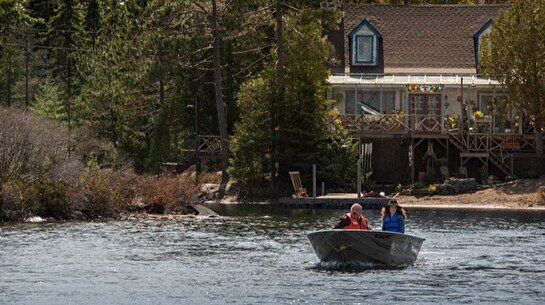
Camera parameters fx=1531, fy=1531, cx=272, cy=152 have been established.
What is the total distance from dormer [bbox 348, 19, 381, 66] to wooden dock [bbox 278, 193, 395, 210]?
1549cm

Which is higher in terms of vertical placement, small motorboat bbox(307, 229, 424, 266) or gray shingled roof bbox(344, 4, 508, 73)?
gray shingled roof bbox(344, 4, 508, 73)

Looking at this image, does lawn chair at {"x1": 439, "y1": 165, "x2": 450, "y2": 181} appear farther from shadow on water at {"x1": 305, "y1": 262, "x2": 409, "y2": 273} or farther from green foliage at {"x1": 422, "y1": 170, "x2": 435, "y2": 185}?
shadow on water at {"x1": 305, "y1": 262, "x2": 409, "y2": 273}

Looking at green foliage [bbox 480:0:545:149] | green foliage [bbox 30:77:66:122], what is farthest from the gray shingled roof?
green foliage [bbox 30:77:66:122]

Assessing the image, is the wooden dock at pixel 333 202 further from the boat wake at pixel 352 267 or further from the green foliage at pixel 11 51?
the green foliage at pixel 11 51

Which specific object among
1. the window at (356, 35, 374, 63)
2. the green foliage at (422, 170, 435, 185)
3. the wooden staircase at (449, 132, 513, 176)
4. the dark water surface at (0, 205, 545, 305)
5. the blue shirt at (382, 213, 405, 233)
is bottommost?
the dark water surface at (0, 205, 545, 305)

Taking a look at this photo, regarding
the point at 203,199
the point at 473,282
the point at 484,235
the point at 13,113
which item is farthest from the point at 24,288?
the point at 203,199

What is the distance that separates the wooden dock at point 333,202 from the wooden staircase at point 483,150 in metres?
7.84

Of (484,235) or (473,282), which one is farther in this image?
(484,235)

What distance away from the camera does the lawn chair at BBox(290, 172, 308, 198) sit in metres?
66.3

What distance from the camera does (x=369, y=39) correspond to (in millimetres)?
80438

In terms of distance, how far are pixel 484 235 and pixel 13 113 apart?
19288 mm

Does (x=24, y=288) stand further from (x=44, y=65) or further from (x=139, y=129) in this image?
(x=44, y=65)

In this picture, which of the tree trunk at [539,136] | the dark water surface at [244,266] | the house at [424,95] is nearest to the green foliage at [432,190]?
the house at [424,95]

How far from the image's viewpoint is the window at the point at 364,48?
79812 mm
